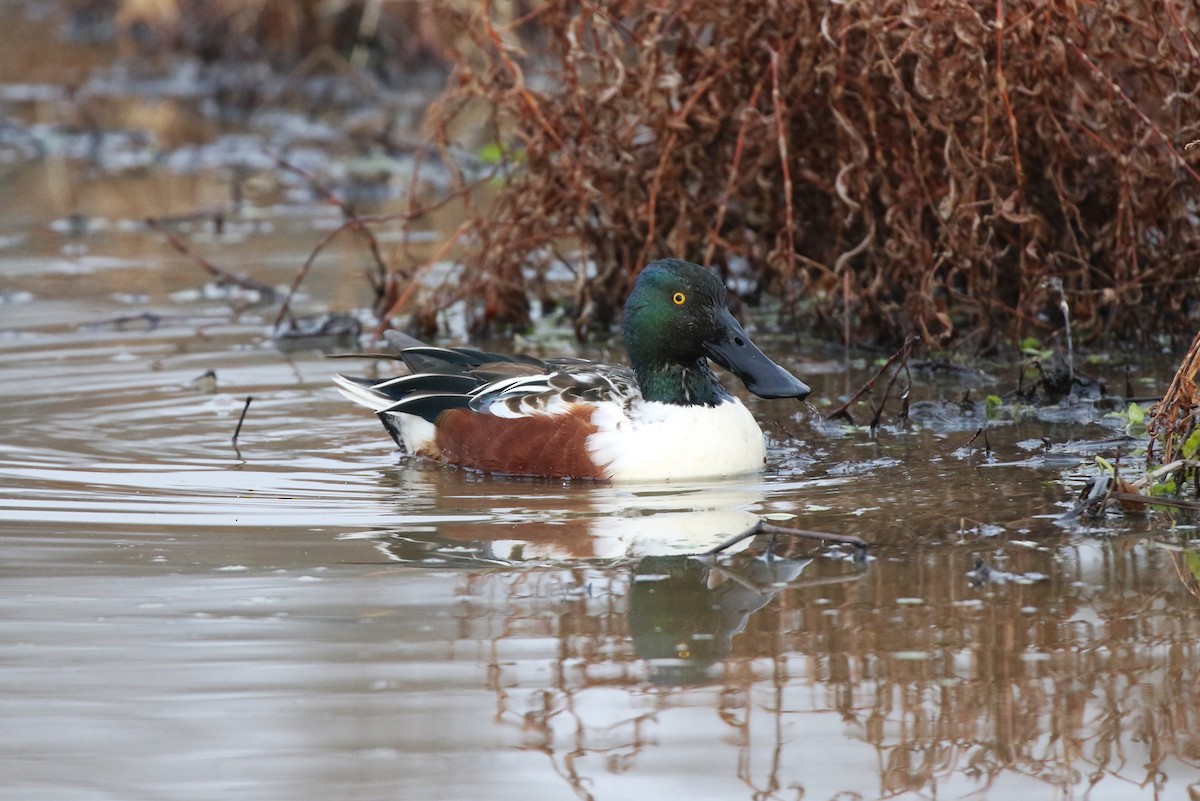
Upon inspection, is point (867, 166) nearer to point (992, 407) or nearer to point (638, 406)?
point (992, 407)

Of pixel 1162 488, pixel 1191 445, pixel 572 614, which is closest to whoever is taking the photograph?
pixel 572 614

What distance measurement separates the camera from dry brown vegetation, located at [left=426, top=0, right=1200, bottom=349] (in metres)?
6.50

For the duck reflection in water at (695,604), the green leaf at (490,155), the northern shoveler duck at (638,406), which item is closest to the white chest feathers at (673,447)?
the northern shoveler duck at (638,406)

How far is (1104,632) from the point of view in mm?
3836

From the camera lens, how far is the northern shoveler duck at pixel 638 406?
5629 mm

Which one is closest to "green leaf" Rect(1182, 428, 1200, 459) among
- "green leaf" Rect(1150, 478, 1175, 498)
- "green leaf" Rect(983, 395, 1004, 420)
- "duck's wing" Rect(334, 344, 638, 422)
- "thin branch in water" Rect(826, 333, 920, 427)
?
"green leaf" Rect(1150, 478, 1175, 498)

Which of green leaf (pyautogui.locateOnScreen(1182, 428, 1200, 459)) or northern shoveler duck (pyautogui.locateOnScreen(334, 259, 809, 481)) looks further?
northern shoveler duck (pyautogui.locateOnScreen(334, 259, 809, 481))

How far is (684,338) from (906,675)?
2387 mm

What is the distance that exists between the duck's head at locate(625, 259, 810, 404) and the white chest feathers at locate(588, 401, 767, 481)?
14 cm

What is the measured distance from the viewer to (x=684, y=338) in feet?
19.1

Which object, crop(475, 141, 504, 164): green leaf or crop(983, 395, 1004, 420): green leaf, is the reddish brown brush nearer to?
crop(983, 395, 1004, 420): green leaf

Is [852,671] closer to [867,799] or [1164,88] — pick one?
[867,799]

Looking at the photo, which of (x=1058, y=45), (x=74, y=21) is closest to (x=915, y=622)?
(x=1058, y=45)

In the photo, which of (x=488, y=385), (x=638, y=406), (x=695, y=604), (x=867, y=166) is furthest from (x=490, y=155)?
(x=695, y=604)
